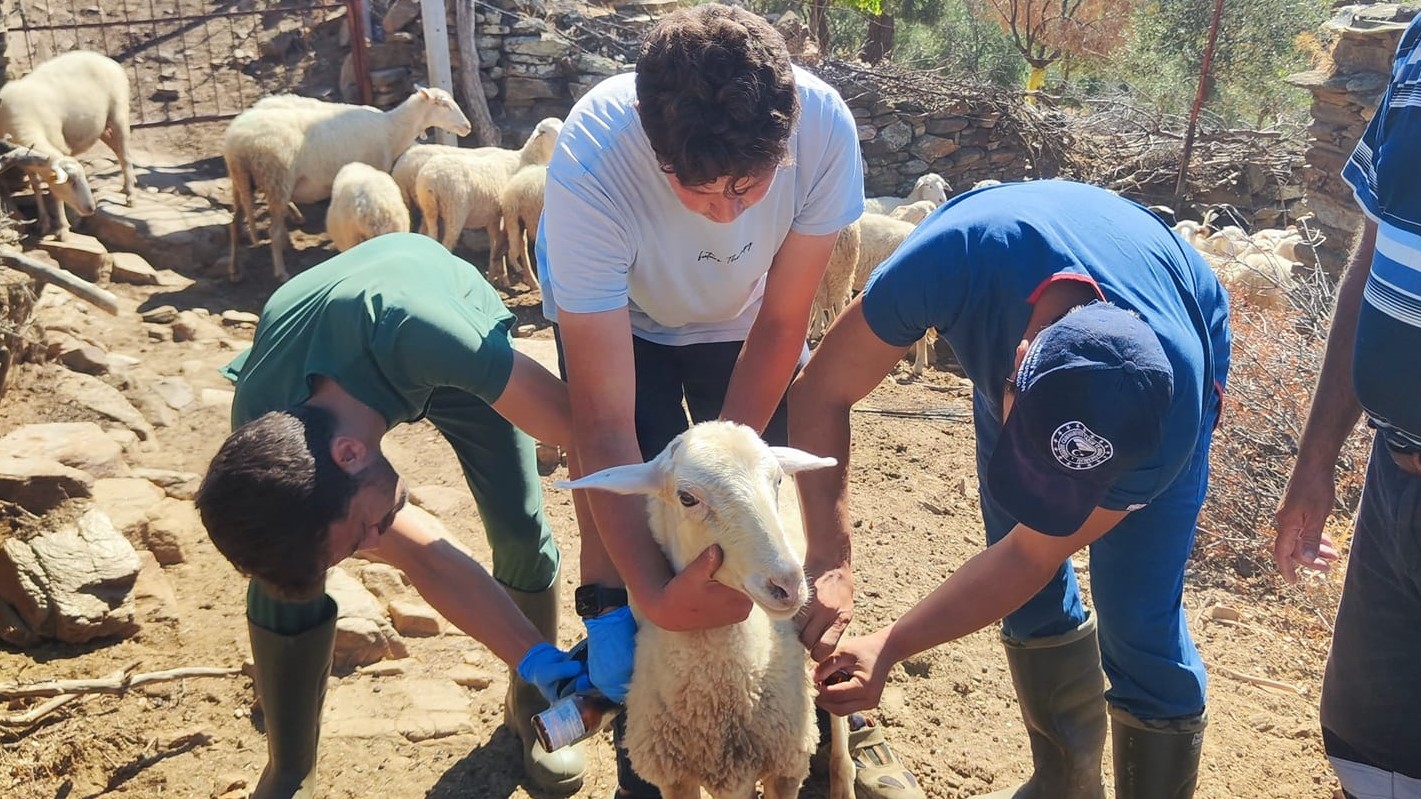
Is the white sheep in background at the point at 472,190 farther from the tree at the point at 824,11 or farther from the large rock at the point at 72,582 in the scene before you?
the large rock at the point at 72,582

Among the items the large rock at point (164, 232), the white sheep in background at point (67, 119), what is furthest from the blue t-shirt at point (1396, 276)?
the large rock at point (164, 232)

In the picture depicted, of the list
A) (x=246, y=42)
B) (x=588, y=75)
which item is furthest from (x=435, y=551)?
(x=246, y=42)

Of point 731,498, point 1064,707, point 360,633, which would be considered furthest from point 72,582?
point 1064,707

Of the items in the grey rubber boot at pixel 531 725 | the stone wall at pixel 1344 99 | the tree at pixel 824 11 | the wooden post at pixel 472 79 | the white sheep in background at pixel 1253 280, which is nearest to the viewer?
the grey rubber boot at pixel 531 725

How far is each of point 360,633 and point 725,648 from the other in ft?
5.91

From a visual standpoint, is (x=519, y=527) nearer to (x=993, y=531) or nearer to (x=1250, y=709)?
(x=993, y=531)

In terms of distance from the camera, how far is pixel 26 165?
24.7ft

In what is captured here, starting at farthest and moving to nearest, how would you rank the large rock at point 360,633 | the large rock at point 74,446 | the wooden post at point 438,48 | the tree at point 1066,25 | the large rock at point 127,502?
the tree at point 1066,25, the wooden post at point 438,48, the large rock at point 74,446, the large rock at point 127,502, the large rock at point 360,633

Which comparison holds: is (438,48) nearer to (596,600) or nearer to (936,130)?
(936,130)

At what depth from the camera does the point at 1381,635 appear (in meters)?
2.21

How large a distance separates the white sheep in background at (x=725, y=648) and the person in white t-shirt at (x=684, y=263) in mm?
79

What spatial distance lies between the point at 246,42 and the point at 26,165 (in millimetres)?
5496

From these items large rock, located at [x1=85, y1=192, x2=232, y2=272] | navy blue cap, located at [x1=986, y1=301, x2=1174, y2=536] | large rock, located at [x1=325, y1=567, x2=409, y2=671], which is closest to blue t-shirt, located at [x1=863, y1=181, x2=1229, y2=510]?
navy blue cap, located at [x1=986, y1=301, x2=1174, y2=536]

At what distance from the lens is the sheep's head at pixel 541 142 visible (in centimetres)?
939
